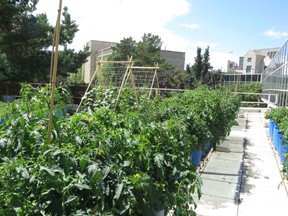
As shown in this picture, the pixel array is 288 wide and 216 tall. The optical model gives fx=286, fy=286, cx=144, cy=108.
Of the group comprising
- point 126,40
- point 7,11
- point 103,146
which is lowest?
point 103,146

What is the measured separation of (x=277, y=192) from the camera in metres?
4.08

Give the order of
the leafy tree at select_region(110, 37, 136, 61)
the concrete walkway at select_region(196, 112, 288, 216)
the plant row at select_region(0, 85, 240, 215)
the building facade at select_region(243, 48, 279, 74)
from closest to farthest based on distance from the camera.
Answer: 1. the plant row at select_region(0, 85, 240, 215)
2. the concrete walkway at select_region(196, 112, 288, 216)
3. the leafy tree at select_region(110, 37, 136, 61)
4. the building facade at select_region(243, 48, 279, 74)

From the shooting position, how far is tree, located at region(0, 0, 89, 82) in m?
12.4

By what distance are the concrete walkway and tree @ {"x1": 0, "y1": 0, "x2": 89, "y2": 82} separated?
9.74 metres

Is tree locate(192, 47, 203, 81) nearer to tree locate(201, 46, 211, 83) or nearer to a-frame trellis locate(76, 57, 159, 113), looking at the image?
tree locate(201, 46, 211, 83)

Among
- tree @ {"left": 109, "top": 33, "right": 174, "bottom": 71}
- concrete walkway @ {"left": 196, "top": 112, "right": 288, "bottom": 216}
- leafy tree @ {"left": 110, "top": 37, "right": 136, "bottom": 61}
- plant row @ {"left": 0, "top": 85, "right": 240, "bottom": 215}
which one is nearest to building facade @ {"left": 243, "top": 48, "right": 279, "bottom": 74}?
tree @ {"left": 109, "top": 33, "right": 174, "bottom": 71}

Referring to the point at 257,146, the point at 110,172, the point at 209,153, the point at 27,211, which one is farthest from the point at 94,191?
the point at 257,146

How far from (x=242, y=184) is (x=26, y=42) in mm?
11587

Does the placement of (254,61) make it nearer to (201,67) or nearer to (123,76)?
(201,67)

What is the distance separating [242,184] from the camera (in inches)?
170

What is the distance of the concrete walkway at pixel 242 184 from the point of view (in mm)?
3480

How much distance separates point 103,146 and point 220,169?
3811 millimetres

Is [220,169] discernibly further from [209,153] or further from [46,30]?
[46,30]

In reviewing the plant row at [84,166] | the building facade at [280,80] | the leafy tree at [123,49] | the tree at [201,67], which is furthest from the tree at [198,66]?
the plant row at [84,166]
